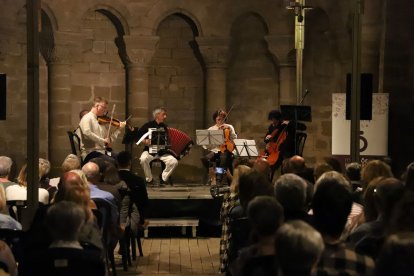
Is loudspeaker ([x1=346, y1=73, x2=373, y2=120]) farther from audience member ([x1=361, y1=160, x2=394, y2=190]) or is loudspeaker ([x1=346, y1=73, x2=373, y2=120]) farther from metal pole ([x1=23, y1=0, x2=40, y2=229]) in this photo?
metal pole ([x1=23, y1=0, x2=40, y2=229])

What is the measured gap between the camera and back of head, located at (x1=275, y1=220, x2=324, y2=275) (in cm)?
337

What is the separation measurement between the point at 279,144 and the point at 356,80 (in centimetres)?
465

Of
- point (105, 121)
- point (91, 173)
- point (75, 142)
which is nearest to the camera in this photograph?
point (91, 173)

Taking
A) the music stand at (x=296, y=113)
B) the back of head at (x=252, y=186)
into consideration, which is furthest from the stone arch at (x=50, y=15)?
the back of head at (x=252, y=186)

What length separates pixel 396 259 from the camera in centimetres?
360

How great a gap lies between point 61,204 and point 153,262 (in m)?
4.93

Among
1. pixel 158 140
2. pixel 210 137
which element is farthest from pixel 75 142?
pixel 210 137

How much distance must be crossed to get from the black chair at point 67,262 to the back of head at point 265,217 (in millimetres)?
815

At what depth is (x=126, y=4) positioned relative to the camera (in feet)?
50.5

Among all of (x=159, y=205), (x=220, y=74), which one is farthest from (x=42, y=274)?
(x=220, y=74)

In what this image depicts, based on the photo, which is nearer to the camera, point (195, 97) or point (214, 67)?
point (214, 67)

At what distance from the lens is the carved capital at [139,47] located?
15.3 metres

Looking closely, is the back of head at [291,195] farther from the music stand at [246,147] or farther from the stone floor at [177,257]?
the music stand at [246,147]

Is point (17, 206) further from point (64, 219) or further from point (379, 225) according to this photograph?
point (379, 225)
